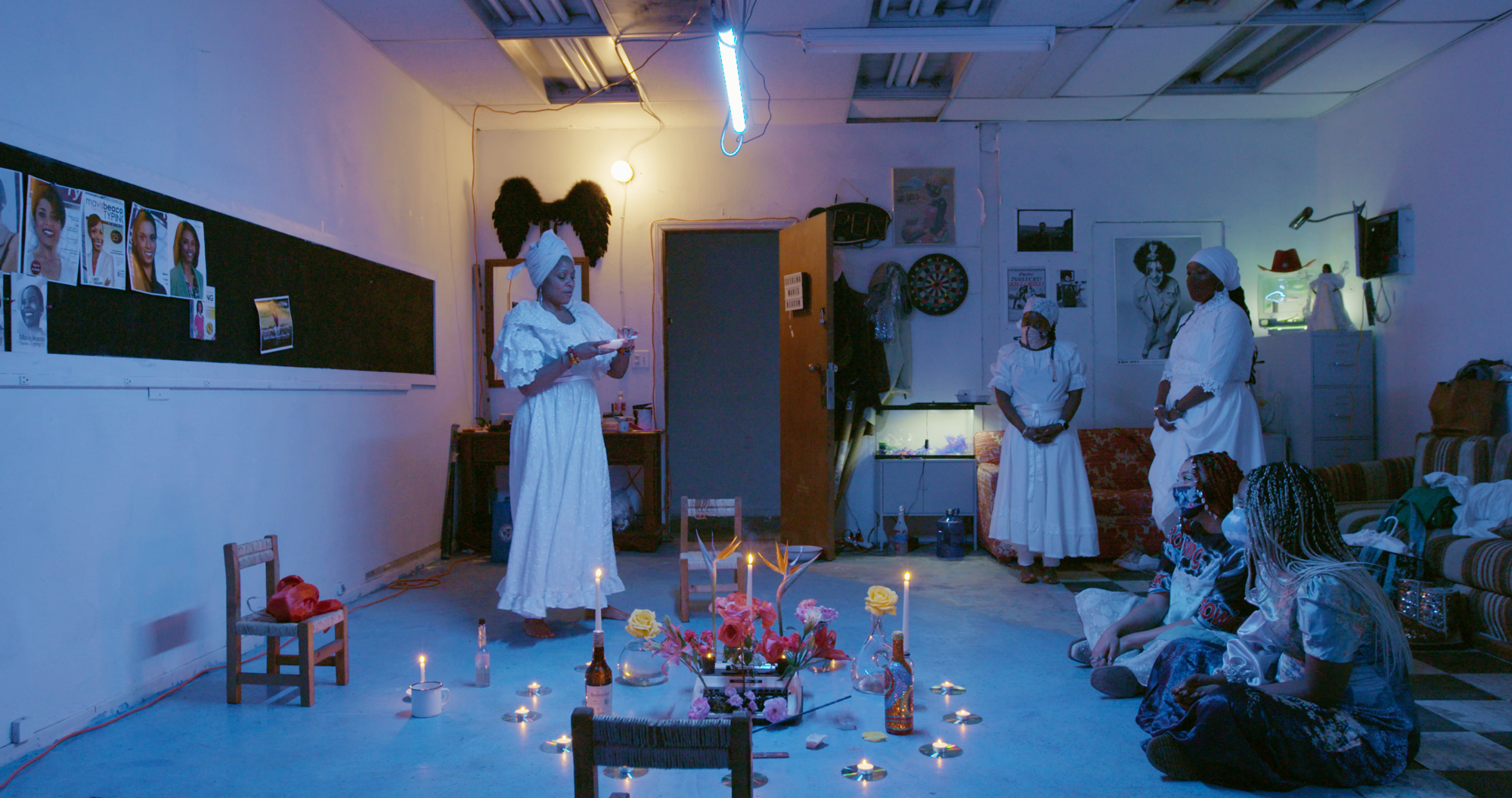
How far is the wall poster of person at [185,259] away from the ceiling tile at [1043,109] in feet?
16.0

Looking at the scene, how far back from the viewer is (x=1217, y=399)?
174 inches

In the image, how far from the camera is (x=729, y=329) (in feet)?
28.2

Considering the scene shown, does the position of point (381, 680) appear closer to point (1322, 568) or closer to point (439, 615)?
point (439, 615)

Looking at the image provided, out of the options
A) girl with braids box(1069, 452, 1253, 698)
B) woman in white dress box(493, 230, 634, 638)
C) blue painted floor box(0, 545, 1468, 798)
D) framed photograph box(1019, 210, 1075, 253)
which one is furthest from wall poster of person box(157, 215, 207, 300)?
framed photograph box(1019, 210, 1075, 253)

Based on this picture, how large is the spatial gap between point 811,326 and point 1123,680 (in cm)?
347

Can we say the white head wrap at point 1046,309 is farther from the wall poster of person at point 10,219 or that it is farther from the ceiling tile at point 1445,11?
the wall poster of person at point 10,219

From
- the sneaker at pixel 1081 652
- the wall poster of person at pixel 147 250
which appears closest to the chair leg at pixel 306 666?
the wall poster of person at pixel 147 250

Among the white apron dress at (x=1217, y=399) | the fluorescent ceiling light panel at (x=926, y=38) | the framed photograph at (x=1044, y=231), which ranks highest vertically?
the fluorescent ceiling light panel at (x=926, y=38)

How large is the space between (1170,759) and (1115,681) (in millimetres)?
681

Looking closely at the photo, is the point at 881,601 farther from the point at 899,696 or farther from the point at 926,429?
the point at 926,429

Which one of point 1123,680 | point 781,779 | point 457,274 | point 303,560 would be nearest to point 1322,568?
point 1123,680

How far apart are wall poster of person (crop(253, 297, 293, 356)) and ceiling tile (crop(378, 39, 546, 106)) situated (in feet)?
6.44

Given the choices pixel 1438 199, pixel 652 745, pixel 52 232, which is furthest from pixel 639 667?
pixel 1438 199

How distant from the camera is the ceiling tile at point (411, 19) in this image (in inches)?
185
